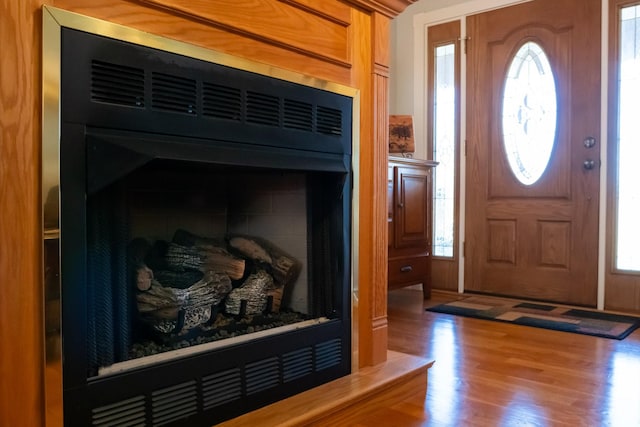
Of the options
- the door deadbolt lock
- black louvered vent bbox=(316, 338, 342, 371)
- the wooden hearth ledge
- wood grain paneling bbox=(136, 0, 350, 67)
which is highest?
wood grain paneling bbox=(136, 0, 350, 67)

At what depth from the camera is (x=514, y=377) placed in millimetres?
1843

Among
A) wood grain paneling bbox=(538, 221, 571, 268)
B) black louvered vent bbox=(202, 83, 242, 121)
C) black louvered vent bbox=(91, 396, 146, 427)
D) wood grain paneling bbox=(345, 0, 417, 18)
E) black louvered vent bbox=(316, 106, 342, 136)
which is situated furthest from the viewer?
→ wood grain paneling bbox=(538, 221, 571, 268)

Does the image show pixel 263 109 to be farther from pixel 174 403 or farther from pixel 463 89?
pixel 463 89

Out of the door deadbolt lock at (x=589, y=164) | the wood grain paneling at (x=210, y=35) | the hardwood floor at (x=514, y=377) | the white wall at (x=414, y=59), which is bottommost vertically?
the hardwood floor at (x=514, y=377)

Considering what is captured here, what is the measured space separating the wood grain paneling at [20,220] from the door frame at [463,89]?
294cm

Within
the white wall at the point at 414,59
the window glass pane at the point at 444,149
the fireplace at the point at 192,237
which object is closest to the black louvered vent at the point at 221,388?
the fireplace at the point at 192,237

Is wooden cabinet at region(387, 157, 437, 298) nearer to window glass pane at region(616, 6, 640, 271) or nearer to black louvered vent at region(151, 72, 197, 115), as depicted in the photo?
window glass pane at region(616, 6, 640, 271)

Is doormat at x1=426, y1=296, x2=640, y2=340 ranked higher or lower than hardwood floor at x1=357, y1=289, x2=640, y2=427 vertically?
higher

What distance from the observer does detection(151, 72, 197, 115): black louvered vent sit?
1.06 meters

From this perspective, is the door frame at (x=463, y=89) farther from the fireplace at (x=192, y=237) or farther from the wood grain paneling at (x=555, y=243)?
the fireplace at (x=192, y=237)

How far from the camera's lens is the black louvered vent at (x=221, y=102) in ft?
3.75

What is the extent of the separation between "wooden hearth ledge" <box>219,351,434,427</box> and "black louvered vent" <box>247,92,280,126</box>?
26.6 inches

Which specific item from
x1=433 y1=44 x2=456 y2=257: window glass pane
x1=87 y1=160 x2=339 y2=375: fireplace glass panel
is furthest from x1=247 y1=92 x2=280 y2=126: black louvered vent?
x1=433 y1=44 x2=456 y2=257: window glass pane

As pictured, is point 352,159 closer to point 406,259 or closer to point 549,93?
point 406,259
